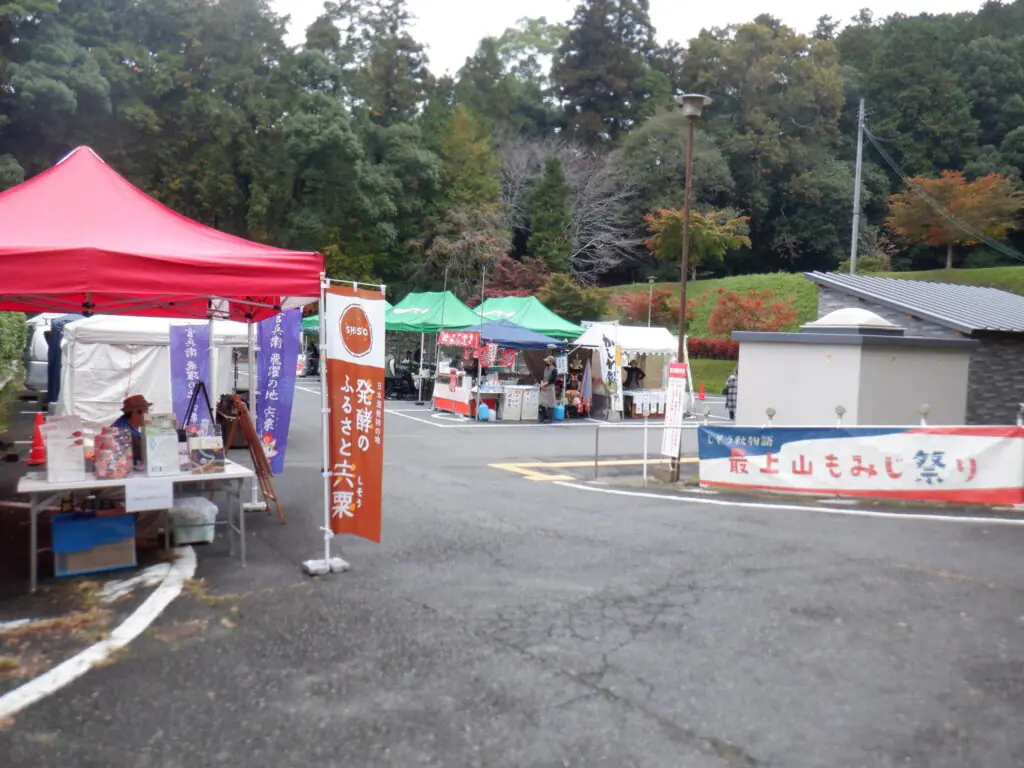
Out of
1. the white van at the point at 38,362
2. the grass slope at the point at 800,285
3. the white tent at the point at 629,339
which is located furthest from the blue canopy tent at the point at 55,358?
the grass slope at the point at 800,285

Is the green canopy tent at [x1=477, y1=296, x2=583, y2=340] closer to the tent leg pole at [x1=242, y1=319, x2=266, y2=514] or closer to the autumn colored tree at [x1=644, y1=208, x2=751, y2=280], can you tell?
the tent leg pole at [x1=242, y1=319, x2=266, y2=514]

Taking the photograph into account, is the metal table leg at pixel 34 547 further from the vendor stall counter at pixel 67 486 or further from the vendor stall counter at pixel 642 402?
the vendor stall counter at pixel 642 402

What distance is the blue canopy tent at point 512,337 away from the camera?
19.9 metres

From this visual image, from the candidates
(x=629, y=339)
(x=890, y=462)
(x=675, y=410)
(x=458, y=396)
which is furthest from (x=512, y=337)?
(x=890, y=462)

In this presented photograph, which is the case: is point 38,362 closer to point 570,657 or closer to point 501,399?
point 501,399

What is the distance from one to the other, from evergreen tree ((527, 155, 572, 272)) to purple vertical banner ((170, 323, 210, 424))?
29.7 m

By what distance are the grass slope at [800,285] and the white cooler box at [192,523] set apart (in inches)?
1232

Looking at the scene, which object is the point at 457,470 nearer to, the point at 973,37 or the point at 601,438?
the point at 601,438

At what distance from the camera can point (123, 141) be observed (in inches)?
1318

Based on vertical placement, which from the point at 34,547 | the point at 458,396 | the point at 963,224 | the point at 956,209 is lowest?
the point at 34,547

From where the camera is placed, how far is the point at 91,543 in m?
6.35

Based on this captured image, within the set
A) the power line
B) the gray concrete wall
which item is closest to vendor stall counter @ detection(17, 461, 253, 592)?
the gray concrete wall

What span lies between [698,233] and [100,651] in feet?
128

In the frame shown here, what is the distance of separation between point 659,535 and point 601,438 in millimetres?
9587
